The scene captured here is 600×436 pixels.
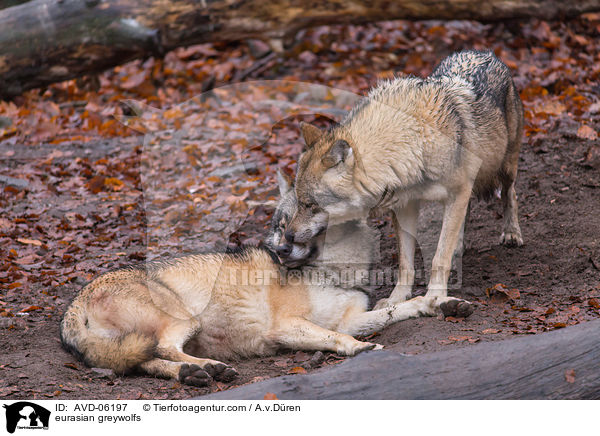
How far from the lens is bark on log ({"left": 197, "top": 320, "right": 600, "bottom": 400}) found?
11.5 ft

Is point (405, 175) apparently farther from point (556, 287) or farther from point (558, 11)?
point (558, 11)

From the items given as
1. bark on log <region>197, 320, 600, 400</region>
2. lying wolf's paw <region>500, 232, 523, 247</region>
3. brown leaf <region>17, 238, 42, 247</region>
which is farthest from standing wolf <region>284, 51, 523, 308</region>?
brown leaf <region>17, 238, 42, 247</region>

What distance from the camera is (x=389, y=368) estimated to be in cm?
368

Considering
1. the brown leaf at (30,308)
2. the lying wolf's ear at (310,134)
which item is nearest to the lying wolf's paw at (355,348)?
the lying wolf's ear at (310,134)

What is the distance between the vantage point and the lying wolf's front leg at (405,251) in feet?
19.6

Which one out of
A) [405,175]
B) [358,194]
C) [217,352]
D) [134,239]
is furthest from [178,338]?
[134,239]

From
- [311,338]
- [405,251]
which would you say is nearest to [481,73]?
[405,251]

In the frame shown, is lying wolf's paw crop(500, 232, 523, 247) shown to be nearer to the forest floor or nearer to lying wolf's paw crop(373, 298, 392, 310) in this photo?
the forest floor

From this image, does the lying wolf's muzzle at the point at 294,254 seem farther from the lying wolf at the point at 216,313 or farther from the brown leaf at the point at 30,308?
the brown leaf at the point at 30,308

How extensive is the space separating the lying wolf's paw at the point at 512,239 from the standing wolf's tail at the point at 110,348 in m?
4.05

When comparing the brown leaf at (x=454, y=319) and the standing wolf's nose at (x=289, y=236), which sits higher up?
the standing wolf's nose at (x=289, y=236)

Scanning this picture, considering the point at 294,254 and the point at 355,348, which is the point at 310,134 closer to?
the point at 294,254

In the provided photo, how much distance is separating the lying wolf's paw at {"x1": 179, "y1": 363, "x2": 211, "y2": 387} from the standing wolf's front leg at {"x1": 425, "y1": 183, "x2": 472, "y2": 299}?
85.9 inches
